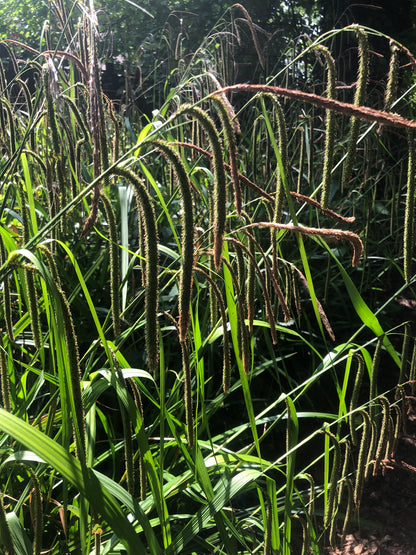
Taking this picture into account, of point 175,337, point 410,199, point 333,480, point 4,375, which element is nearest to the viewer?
point 4,375

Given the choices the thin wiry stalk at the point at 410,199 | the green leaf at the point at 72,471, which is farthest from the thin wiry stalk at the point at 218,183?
the thin wiry stalk at the point at 410,199

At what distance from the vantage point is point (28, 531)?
4.31ft

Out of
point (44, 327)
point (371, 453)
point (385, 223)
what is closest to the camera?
point (371, 453)

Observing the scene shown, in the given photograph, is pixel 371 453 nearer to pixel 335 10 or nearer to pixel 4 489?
pixel 4 489

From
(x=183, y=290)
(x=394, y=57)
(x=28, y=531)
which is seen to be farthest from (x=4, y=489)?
(x=394, y=57)

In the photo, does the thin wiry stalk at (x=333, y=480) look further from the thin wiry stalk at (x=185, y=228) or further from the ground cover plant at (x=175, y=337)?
the thin wiry stalk at (x=185, y=228)

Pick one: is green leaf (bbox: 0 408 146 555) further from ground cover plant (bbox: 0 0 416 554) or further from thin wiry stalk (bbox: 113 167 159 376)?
thin wiry stalk (bbox: 113 167 159 376)

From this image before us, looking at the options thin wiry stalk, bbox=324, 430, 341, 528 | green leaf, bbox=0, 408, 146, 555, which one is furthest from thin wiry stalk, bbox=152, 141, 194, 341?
thin wiry stalk, bbox=324, 430, 341, 528

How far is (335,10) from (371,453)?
457cm

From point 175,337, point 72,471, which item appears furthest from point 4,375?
point 175,337

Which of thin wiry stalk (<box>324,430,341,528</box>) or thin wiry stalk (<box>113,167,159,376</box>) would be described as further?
thin wiry stalk (<box>324,430,341,528</box>)

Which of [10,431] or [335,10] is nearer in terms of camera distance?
[10,431]

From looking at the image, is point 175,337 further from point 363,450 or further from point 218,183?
point 218,183

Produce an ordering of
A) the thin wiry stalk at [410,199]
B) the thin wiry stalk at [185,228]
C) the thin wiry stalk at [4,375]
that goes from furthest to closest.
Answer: the thin wiry stalk at [410,199], the thin wiry stalk at [4,375], the thin wiry stalk at [185,228]
